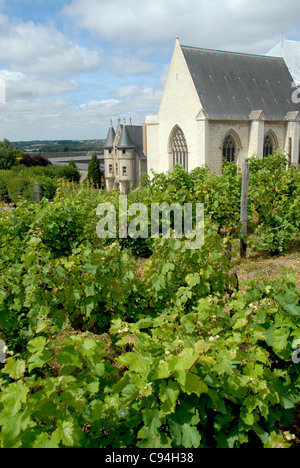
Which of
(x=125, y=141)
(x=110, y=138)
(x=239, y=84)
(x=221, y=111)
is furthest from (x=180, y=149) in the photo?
(x=110, y=138)

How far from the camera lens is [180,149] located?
18906 millimetres

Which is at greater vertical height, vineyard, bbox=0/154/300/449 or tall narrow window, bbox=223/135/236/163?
tall narrow window, bbox=223/135/236/163

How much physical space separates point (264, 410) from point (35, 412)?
3.43 feet

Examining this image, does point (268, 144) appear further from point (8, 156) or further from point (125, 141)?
point (8, 156)

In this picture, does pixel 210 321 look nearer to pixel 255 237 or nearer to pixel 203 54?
pixel 255 237

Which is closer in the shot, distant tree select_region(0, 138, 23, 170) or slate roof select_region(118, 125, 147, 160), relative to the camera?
distant tree select_region(0, 138, 23, 170)

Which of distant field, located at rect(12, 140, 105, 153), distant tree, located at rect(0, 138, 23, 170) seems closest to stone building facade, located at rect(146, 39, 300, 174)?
distant tree, located at rect(0, 138, 23, 170)

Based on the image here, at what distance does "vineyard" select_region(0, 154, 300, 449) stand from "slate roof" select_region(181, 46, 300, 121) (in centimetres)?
1478

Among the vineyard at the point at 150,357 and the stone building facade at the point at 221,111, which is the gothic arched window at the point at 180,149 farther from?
the vineyard at the point at 150,357

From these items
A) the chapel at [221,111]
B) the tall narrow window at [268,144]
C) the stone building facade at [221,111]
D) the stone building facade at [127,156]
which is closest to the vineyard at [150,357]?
the chapel at [221,111]

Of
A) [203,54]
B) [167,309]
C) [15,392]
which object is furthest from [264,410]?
[203,54]

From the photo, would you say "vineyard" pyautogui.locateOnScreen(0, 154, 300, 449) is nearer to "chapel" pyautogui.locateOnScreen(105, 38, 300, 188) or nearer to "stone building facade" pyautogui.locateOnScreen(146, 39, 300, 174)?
"chapel" pyautogui.locateOnScreen(105, 38, 300, 188)

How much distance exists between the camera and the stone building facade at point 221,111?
1677 centimetres

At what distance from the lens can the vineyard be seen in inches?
56.2
